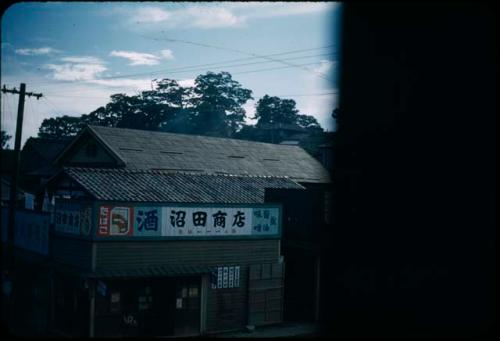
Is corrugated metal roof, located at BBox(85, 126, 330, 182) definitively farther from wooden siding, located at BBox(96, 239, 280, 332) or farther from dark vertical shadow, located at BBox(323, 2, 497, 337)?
dark vertical shadow, located at BBox(323, 2, 497, 337)

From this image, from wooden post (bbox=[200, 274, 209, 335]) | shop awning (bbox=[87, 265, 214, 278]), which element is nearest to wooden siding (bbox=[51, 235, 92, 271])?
shop awning (bbox=[87, 265, 214, 278])

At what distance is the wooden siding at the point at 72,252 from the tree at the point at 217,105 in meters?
42.2

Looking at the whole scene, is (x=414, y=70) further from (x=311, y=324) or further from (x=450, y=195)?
(x=311, y=324)

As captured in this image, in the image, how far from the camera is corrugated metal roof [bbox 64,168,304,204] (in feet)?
59.1

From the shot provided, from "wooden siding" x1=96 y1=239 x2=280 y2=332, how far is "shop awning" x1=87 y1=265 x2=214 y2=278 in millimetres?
173

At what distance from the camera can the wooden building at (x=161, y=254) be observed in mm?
16828

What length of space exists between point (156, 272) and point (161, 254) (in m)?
0.74

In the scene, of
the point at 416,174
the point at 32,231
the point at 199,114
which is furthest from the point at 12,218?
the point at 199,114

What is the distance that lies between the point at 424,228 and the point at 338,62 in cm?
343

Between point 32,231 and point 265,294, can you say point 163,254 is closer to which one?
point 265,294

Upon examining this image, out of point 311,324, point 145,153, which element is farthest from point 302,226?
point 145,153

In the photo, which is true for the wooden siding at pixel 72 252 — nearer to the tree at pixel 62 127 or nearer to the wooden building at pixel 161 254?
the wooden building at pixel 161 254

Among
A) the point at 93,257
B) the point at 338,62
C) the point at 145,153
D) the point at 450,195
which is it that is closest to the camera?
the point at 450,195

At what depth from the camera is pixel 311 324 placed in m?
20.9
